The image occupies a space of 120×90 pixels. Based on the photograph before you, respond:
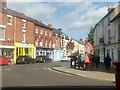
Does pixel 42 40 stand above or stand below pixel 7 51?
above

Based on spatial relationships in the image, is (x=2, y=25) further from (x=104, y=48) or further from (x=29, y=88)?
(x=29, y=88)

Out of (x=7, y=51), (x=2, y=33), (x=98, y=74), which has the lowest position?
(x=98, y=74)

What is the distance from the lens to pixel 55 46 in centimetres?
9475

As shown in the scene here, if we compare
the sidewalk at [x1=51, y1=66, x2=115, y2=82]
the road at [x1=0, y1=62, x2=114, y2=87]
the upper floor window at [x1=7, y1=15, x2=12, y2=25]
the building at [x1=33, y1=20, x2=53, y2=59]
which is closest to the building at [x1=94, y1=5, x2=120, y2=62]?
the sidewalk at [x1=51, y1=66, x2=115, y2=82]

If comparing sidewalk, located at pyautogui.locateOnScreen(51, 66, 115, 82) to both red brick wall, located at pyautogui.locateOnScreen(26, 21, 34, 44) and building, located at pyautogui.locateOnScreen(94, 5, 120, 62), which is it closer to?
building, located at pyautogui.locateOnScreen(94, 5, 120, 62)

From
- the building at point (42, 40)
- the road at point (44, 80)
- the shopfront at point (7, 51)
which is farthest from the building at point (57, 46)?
the road at point (44, 80)

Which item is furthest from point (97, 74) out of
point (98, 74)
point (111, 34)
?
point (111, 34)

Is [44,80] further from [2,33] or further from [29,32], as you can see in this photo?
[29,32]

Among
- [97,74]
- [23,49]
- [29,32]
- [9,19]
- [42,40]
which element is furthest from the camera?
[42,40]

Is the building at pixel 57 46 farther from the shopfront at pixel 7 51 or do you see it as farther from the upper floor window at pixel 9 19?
the upper floor window at pixel 9 19

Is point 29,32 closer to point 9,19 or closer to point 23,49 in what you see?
point 23,49

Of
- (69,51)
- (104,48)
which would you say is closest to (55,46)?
(69,51)

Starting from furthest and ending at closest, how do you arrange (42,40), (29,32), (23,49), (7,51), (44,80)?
(42,40)
(29,32)
(23,49)
(7,51)
(44,80)

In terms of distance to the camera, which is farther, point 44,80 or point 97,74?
point 97,74
